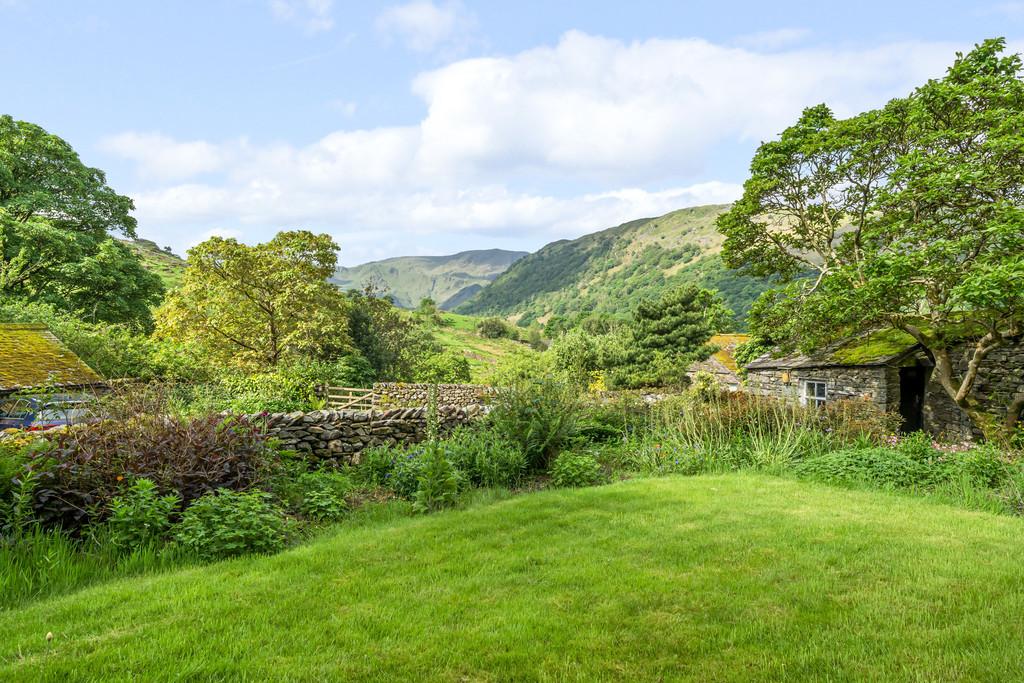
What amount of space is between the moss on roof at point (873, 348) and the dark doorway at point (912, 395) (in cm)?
67

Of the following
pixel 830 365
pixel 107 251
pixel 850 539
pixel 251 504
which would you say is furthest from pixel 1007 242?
pixel 107 251

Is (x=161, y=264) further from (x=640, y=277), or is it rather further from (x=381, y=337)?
(x=640, y=277)

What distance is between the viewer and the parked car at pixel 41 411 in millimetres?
6535

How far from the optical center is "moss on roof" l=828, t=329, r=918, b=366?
1424 centimetres

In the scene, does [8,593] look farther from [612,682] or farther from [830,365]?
[830,365]

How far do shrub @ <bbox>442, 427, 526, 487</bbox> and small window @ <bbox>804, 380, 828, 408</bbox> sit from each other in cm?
1186

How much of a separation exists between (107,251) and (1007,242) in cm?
2942

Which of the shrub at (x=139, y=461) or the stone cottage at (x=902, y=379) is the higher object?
the shrub at (x=139, y=461)

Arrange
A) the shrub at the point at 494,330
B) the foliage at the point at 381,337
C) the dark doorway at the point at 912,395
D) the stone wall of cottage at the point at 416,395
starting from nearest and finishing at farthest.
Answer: the dark doorway at the point at 912,395 < the stone wall of cottage at the point at 416,395 < the foliage at the point at 381,337 < the shrub at the point at 494,330

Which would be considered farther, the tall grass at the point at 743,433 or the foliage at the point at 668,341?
the foliage at the point at 668,341

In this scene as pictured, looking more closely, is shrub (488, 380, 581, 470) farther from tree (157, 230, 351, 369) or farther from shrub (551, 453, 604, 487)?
tree (157, 230, 351, 369)

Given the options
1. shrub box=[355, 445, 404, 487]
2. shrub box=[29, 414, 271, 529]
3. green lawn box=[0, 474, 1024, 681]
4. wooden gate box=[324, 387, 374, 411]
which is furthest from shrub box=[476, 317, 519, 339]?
green lawn box=[0, 474, 1024, 681]

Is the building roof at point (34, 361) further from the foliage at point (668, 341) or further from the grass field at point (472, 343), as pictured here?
the grass field at point (472, 343)

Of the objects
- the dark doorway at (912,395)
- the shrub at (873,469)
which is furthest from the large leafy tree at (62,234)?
the dark doorway at (912,395)
